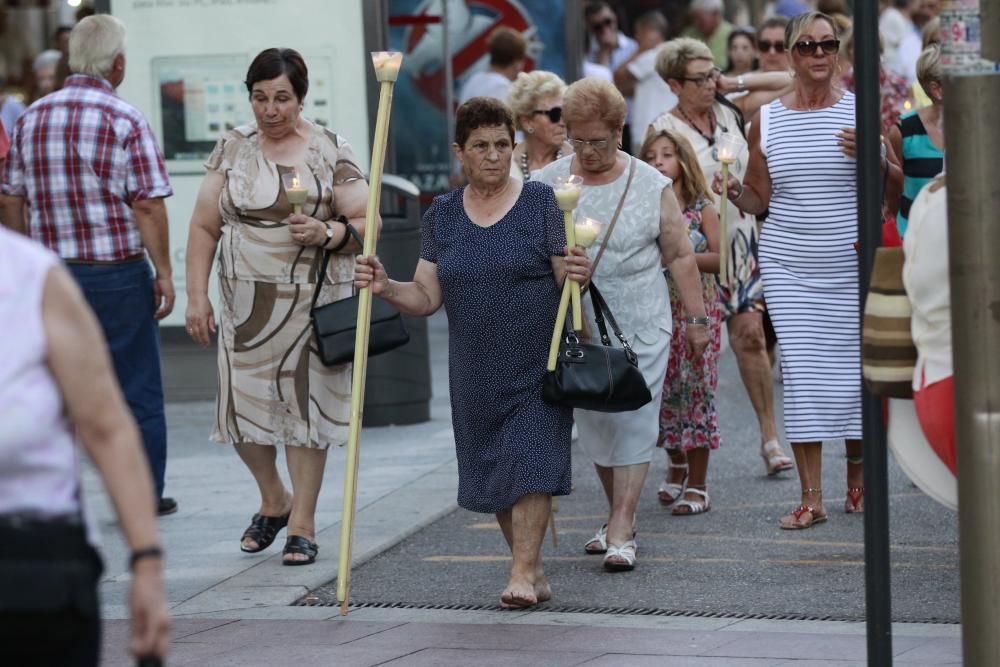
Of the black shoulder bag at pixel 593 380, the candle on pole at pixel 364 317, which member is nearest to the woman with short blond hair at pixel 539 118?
the black shoulder bag at pixel 593 380

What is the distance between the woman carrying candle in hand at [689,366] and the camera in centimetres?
770

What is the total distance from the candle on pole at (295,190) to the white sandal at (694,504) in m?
2.06

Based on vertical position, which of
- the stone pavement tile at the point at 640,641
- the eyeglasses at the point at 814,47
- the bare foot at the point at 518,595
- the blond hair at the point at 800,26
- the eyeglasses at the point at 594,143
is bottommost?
the stone pavement tile at the point at 640,641

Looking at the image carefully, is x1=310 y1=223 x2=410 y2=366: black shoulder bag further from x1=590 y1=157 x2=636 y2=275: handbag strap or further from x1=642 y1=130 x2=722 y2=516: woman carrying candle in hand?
x1=642 y1=130 x2=722 y2=516: woman carrying candle in hand

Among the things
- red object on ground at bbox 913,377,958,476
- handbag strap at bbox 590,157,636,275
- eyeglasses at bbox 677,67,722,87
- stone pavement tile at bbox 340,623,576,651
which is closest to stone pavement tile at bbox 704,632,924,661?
stone pavement tile at bbox 340,623,576,651

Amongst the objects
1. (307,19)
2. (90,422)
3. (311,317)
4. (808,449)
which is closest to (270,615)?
(311,317)

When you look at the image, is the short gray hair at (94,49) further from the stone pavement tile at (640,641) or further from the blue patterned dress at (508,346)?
the stone pavement tile at (640,641)

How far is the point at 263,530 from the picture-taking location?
7113 millimetres

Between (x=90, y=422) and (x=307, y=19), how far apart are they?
725 centimetres

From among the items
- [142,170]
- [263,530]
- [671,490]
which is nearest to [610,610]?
[263,530]

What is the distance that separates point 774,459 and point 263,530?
8.24 feet

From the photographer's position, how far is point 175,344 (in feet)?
35.4

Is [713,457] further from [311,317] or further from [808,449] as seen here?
[311,317]

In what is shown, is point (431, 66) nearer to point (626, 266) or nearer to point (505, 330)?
point (626, 266)
